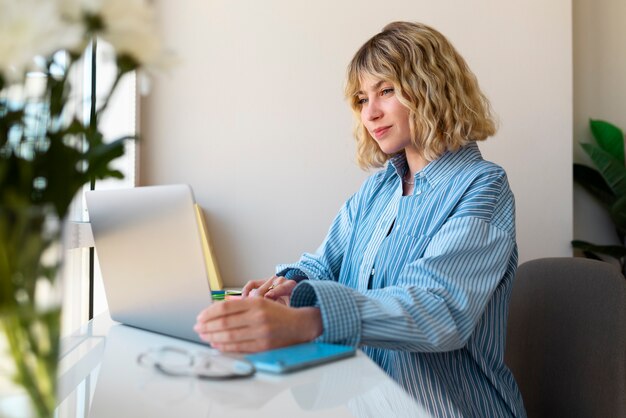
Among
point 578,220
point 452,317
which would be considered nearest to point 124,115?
point 452,317

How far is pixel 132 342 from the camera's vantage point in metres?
1.05

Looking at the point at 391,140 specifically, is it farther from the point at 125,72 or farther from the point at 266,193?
the point at 125,72

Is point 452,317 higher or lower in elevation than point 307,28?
lower

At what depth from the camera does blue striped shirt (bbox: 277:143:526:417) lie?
102cm

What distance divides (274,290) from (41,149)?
986mm

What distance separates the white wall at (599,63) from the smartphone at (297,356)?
7.59 ft

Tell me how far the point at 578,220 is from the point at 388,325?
2085mm

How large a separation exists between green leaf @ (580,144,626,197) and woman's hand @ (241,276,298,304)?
1.75m

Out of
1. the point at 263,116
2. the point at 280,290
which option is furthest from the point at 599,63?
the point at 280,290

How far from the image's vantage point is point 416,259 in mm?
1322

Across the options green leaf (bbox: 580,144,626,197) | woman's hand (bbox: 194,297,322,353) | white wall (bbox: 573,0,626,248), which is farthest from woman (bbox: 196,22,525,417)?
white wall (bbox: 573,0,626,248)

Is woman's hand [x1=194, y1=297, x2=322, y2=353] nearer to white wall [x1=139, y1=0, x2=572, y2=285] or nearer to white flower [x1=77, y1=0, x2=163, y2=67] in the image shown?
white flower [x1=77, y1=0, x2=163, y2=67]

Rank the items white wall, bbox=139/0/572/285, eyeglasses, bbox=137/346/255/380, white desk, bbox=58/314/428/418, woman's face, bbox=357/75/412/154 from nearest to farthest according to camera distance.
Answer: white desk, bbox=58/314/428/418 → eyeglasses, bbox=137/346/255/380 → woman's face, bbox=357/75/412/154 → white wall, bbox=139/0/572/285

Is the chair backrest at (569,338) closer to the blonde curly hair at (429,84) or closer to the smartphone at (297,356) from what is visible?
the blonde curly hair at (429,84)
